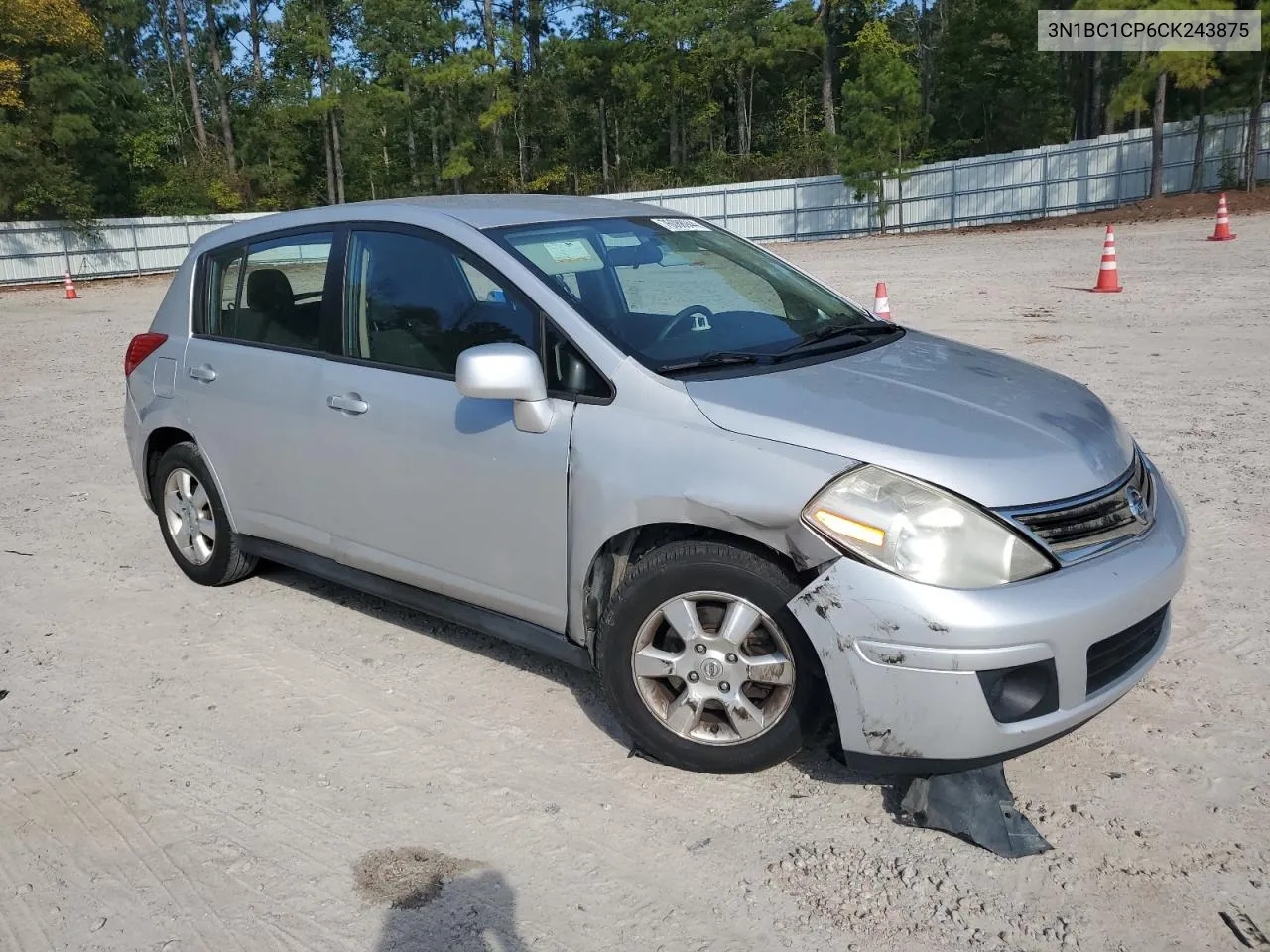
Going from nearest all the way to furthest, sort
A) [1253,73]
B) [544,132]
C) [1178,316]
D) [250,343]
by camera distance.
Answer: [250,343] < [1178,316] < [1253,73] < [544,132]

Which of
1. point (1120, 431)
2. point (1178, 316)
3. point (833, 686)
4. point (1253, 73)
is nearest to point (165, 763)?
point (833, 686)

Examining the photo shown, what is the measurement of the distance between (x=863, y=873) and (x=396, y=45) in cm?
5417

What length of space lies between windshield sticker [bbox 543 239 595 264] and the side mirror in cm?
58

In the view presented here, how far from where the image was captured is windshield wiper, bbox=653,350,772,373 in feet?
11.6

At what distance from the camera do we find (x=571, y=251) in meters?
4.05

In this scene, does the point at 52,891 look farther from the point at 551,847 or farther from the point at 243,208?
the point at 243,208

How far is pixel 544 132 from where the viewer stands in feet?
179

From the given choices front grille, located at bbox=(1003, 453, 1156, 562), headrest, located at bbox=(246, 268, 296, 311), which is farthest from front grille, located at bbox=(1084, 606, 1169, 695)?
headrest, located at bbox=(246, 268, 296, 311)

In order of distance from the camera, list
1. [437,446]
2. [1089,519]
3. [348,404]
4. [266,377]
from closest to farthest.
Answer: [1089,519], [437,446], [348,404], [266,377]

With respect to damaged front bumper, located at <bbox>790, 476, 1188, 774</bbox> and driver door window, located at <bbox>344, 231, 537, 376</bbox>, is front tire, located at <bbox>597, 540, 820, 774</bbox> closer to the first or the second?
damaged front bumper, located at <bbox>790, 476, 1188, 774</bbox>

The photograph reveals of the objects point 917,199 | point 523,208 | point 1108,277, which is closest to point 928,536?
point 523,208

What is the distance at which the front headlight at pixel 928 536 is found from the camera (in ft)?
9.52

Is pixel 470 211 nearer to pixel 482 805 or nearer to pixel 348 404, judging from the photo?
pixel 348 404

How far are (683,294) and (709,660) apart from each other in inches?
58.9
